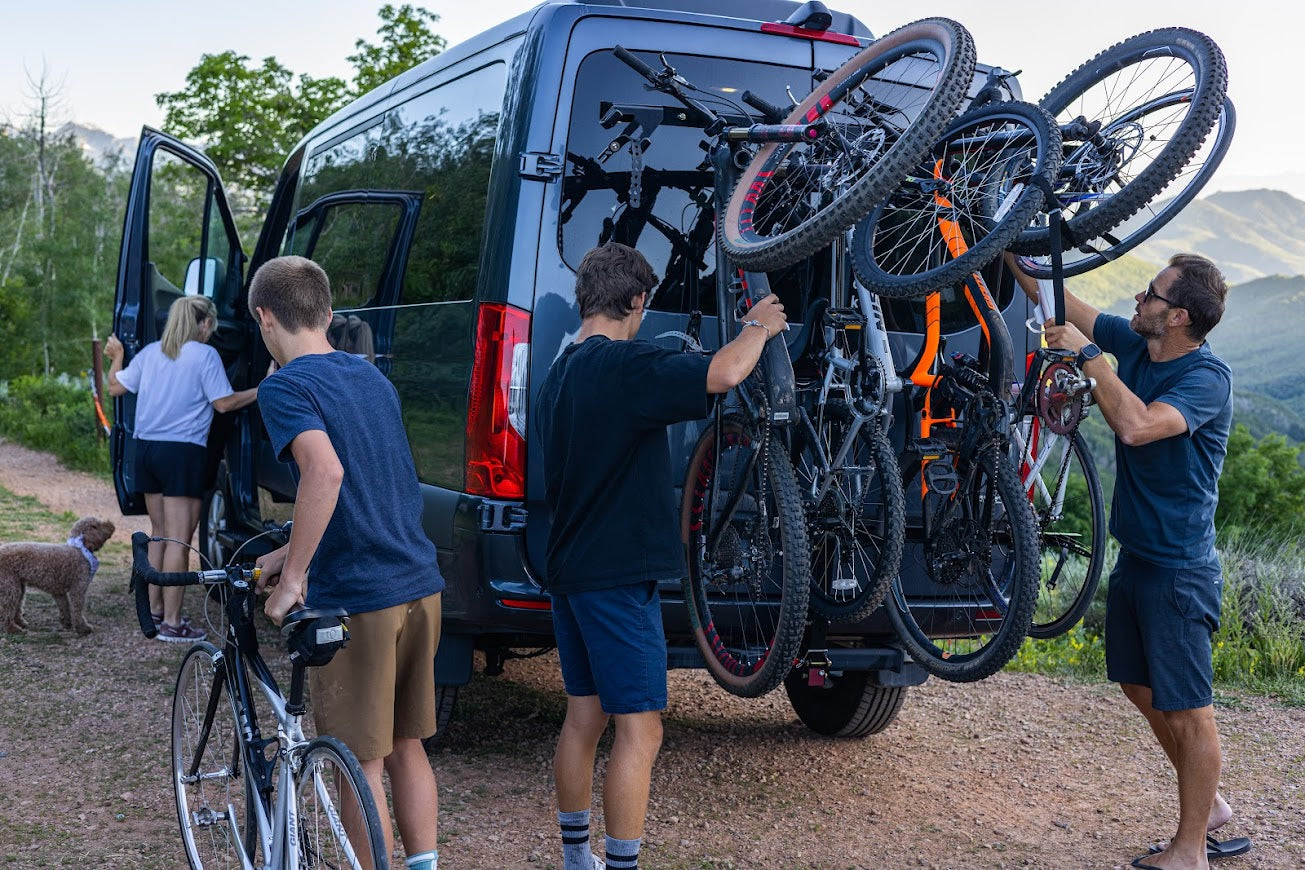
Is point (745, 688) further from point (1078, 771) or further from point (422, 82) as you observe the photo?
point (422, 82)

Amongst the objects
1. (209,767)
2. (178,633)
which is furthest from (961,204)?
(178,633)

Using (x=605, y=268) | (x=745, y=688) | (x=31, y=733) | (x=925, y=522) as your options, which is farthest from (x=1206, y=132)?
(x=31, y=733)

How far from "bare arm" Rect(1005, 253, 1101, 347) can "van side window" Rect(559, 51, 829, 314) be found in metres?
0.66

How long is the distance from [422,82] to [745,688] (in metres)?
2.85

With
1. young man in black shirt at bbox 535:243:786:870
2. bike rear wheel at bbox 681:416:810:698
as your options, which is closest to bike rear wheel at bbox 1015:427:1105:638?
bike rear wheel at bbox 681:416:810:698

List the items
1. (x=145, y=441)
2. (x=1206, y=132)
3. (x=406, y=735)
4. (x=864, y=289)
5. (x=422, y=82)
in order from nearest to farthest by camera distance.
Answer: (x=406, y=735) < (x=1206, y=132) < (x=864, y=289) < (x=422, y=82) < (x=145, y=441)

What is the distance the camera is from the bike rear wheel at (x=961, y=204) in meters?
3.59

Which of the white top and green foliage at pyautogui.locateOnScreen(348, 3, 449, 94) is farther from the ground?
green foliage at pyautogui.locateOnScreen(348, 3, 449, 94)

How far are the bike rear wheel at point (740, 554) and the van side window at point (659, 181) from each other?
58cm

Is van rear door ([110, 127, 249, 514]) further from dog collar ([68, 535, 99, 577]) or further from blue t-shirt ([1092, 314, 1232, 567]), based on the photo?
blue t-shirt ([1092, 314, 1232, 567])

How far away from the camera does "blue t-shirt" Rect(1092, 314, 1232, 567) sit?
13.4 ft

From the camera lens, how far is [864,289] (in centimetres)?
400

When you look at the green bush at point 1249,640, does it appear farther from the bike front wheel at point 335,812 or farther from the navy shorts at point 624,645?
the bike front wheel at point 335,812

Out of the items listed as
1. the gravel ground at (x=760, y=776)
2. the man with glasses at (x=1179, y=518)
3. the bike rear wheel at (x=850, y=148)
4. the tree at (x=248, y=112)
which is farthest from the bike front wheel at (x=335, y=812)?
the tree at (x=248, y=112)
